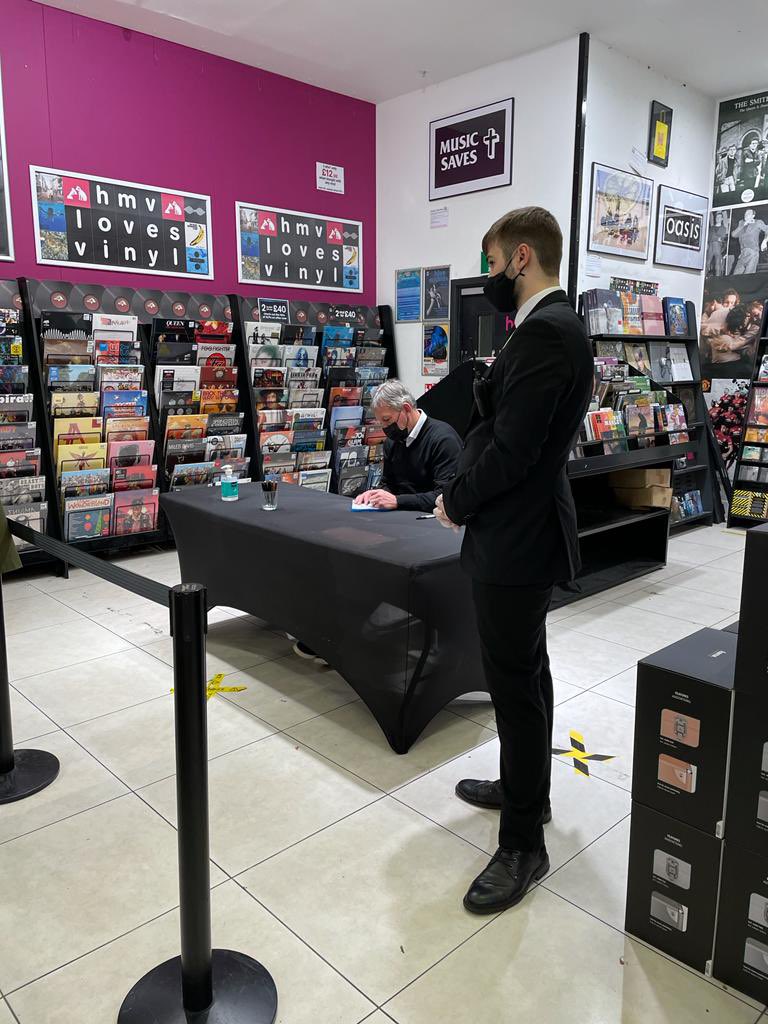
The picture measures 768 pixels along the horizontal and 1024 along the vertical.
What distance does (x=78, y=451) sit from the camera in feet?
16.6

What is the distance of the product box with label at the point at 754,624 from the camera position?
1.56 meters

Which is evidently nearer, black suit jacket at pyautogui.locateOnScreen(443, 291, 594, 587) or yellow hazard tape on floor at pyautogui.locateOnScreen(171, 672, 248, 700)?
black suit jacket at pyautogui.locateOnScreen(443, 291, 594, 587)

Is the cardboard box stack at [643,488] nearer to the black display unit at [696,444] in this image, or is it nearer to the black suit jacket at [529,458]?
the black display unit at [696,444]

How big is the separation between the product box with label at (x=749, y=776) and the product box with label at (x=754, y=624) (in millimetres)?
35

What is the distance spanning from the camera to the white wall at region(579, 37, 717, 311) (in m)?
5.74

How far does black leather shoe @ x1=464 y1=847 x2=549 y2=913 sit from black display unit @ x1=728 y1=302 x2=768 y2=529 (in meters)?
5.34

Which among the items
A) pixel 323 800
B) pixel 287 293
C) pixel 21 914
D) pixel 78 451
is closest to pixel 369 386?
pixel 287 293

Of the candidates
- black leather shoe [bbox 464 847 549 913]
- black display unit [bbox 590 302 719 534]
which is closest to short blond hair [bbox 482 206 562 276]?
black leather shoe [bbox 464 847 549 913]

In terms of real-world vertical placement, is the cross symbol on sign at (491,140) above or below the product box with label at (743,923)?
above

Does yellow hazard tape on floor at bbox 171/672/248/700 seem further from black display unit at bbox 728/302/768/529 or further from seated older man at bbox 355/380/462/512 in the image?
black display unit at bbox 728/302/768/529

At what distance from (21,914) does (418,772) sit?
1286 mm

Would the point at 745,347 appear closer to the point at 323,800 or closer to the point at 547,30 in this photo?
the point at 547,30

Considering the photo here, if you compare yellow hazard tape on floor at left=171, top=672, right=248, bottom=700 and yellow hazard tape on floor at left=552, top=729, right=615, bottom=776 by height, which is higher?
yellow hazard tape on floor at left=171, top=672, right=248, bottom=700

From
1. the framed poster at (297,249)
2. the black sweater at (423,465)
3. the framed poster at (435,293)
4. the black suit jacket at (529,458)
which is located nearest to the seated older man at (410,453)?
the black sweater at (423,465)
